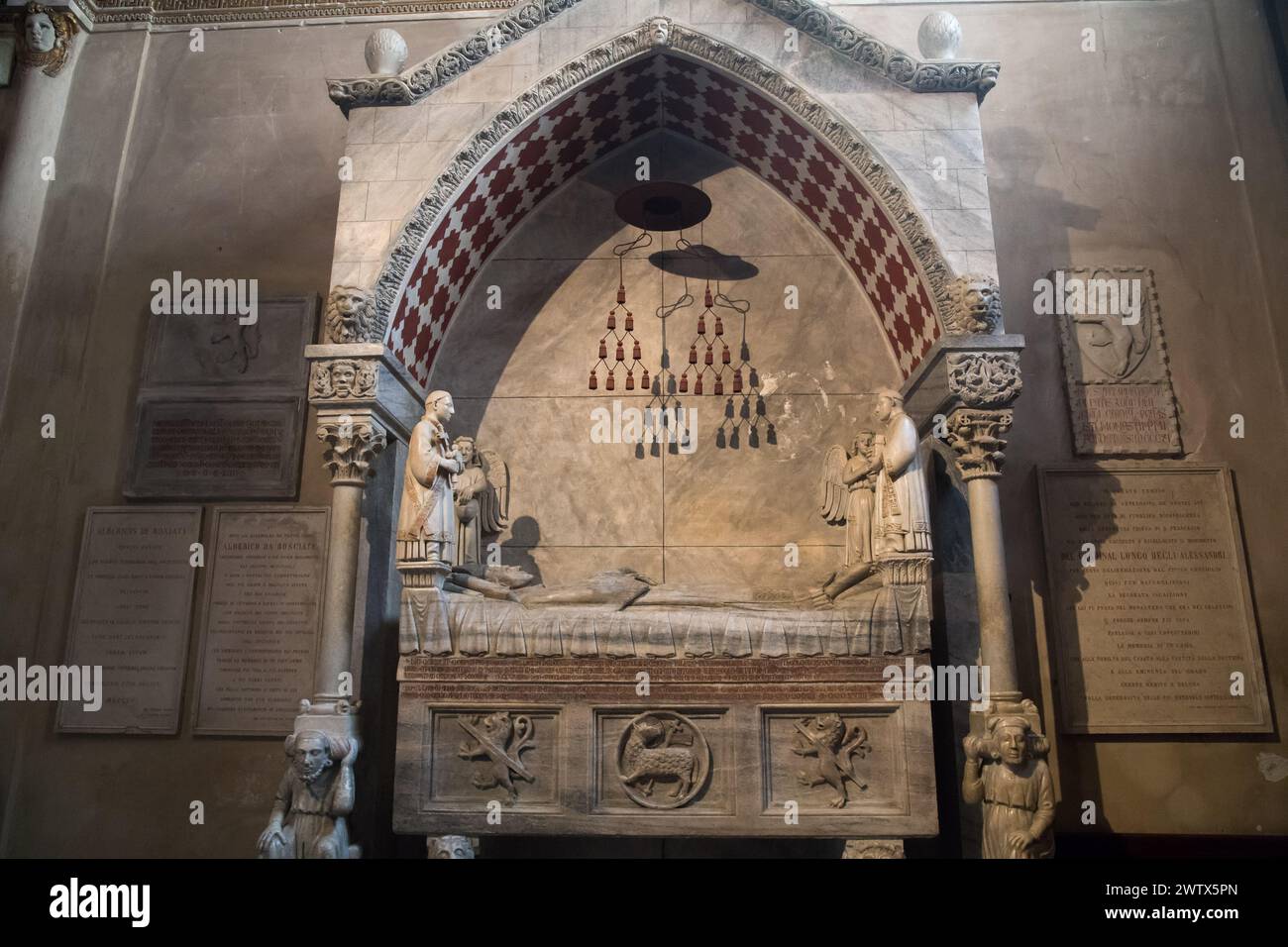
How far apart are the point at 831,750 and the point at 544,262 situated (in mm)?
4091

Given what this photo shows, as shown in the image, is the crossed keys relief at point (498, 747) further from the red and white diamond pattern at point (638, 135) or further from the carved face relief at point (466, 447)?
the red and white diamond pattern at point (638, 135)

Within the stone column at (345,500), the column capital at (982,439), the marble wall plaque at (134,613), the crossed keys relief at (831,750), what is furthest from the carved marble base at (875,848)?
the marble wall plaque at (134,613)

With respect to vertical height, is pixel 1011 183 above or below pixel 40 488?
above

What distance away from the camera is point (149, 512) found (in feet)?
22.2

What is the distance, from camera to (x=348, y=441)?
569 cm

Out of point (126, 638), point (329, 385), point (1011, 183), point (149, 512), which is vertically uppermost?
point (1011, 183)

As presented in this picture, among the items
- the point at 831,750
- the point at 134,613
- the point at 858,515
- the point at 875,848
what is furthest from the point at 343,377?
the point at 875,848

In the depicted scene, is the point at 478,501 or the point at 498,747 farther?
the point at 478,501

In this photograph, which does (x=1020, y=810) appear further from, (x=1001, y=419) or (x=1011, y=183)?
(x=1011, y=183)

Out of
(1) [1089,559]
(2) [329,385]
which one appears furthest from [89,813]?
(1) [1089,559]

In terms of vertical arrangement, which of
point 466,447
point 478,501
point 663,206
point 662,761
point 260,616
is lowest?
point 662,761

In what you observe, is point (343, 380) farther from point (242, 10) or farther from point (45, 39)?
point (45, 39)

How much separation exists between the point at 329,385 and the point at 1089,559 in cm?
492

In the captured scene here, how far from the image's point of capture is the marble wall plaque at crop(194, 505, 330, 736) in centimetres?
641
